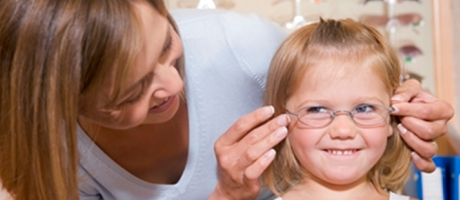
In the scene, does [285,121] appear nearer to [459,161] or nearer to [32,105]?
[32,105]

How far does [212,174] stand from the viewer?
1.19m

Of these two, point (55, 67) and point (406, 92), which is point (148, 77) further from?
point (406, 92)

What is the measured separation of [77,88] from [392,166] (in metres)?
0.70

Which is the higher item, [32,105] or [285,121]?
[32,105]

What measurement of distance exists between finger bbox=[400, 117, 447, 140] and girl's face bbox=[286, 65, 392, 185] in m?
0.05

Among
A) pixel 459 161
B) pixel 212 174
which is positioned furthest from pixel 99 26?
pixel 459 161

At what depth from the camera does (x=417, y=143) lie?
105 cm

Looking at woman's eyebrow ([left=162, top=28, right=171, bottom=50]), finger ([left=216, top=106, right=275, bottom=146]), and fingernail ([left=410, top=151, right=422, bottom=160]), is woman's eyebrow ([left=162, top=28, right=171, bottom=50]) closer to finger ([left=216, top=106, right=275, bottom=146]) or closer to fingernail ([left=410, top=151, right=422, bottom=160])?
finger ([left=216, top=106, right=275, bottom=146])

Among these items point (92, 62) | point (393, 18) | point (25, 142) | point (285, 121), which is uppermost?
point (92, 62)

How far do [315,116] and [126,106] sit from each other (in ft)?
1.20

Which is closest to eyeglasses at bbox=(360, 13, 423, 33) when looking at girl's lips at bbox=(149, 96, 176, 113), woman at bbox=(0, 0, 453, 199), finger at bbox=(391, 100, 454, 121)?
woman at bbox=(0, 0, 453, 199)

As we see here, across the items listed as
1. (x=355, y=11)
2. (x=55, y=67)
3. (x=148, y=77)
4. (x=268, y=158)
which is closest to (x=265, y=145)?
(x=268, y=158)

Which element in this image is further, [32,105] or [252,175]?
[252,175]

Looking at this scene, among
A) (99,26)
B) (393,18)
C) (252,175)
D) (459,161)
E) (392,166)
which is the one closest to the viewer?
(99,26)
